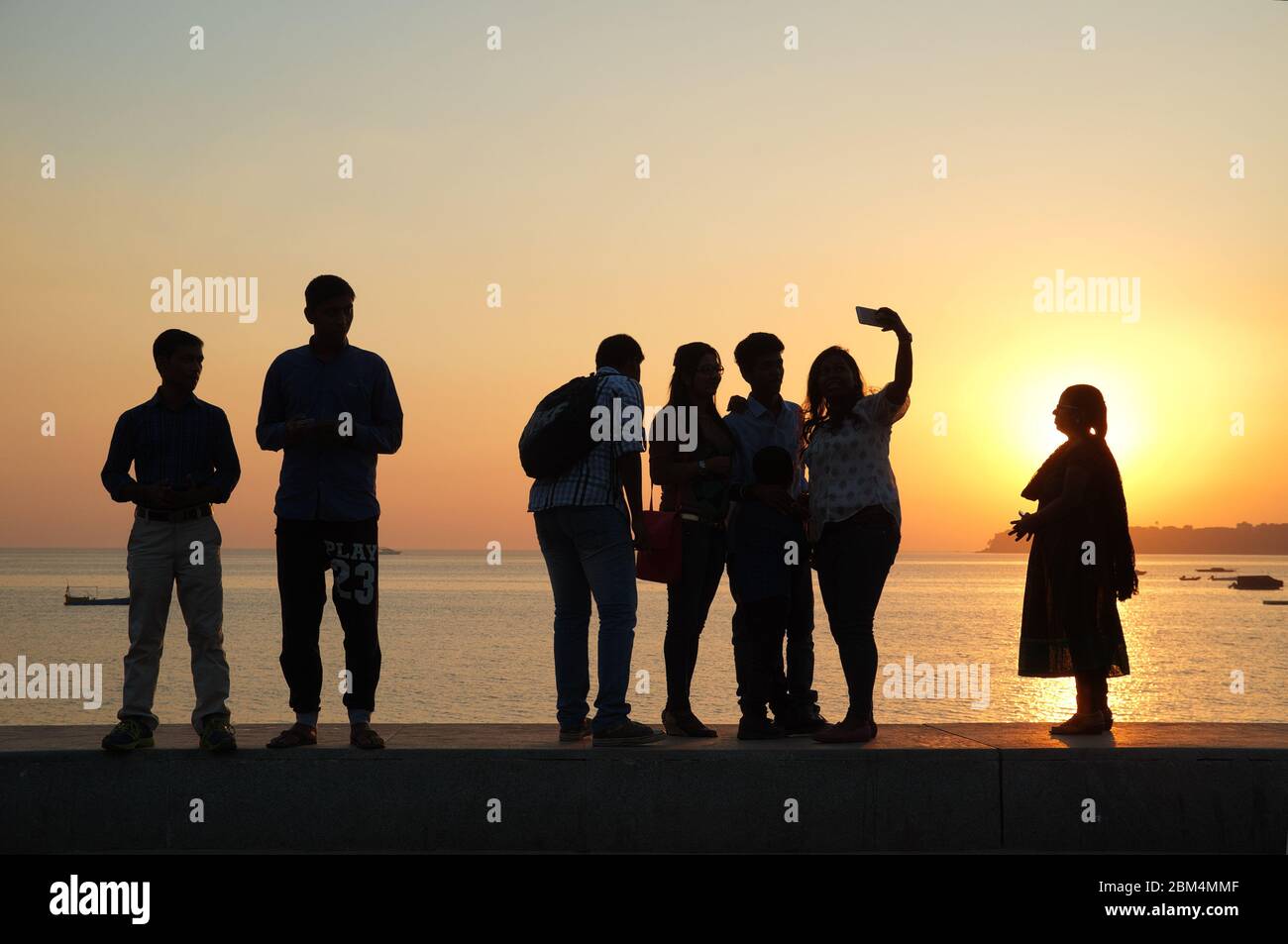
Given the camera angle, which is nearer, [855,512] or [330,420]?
[330,420]

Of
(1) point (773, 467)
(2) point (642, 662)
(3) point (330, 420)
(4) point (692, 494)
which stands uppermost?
(3) point (330, 420)

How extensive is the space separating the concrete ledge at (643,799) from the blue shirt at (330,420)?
1181 millimetres

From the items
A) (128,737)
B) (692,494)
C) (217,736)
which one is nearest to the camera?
(217,736)

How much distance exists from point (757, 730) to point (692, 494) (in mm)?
1274

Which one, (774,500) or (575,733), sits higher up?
(774,500)

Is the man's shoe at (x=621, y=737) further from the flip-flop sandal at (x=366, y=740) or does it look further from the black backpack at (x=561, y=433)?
the black backpack at (x=561, y=433)

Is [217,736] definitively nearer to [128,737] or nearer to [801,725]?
[128,737]

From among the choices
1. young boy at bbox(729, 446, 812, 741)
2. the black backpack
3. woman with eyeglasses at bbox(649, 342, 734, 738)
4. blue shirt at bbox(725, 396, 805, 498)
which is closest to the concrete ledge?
young boy at bbox(729, 446, 812, 741)

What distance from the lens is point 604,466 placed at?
6.16 m

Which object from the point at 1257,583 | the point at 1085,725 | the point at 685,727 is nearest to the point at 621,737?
Answer: the point at 685,727

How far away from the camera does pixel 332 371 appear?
236 inches

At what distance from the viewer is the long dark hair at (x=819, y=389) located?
638cm

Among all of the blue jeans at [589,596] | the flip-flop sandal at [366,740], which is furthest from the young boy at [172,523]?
the blue jeans at [589,596]
